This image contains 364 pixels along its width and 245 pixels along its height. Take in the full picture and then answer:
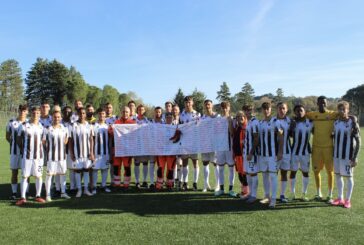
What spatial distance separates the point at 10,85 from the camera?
6956cm

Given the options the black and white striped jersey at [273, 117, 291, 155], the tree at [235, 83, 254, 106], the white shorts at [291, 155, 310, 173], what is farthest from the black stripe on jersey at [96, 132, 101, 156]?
the tree at [235, 83, 254, 106]

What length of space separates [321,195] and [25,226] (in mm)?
6435

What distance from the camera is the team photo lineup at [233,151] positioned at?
7.21 metres

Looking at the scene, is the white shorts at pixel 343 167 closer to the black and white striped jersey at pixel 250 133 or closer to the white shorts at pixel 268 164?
the white shorts at pixel 268 164

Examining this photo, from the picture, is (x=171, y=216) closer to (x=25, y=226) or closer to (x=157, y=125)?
(x=25, y=226)

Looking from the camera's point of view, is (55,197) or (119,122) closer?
(55,197)

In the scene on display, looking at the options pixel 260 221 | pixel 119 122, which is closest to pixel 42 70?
pixel 119 122

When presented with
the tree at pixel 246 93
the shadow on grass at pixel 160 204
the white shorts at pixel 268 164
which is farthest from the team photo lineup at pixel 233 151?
the tree at pixel 246 93

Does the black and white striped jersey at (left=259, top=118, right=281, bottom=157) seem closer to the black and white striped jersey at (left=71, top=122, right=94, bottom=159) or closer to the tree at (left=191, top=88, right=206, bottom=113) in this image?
the black and white striped jersey at (left=71, top=122, right=94, bottom=159)

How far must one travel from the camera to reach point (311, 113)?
25.9ft

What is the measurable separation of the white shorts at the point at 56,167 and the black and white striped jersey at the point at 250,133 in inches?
167

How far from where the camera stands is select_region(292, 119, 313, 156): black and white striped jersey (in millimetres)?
7602

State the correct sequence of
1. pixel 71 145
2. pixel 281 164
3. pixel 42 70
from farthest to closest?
1. pixel 42 70
2. pixel 71 145
3. pixel 281 164

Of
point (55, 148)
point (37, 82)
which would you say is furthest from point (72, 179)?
point (37, 82)
